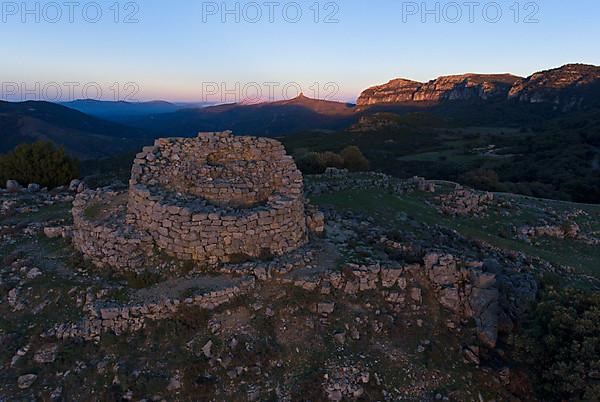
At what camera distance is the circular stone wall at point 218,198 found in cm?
989

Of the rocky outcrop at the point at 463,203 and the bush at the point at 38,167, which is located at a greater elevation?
the bush at the point at 38,167

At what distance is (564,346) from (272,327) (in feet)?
17.6

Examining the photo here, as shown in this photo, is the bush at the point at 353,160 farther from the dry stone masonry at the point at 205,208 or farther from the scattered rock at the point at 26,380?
the scattered rock at the point at 26,380

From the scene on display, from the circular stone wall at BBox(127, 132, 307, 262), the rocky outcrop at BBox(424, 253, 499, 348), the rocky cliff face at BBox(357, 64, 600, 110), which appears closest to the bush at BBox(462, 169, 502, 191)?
the rocky outcrop at BBox(424, 253, 499, 348)

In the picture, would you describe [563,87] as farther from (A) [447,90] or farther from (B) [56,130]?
(B) [56,130]

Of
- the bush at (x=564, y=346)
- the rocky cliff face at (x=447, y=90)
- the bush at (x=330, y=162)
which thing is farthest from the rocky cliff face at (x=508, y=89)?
the bush at (x=564, y=346)

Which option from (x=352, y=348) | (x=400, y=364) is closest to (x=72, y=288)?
(x=352, y=348)

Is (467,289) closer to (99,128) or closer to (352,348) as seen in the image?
(352,348)

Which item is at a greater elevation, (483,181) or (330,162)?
(330,162)

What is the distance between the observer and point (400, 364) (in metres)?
8.45

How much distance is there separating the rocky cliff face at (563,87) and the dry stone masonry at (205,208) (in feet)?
398

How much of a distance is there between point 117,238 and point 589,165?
53109 mm

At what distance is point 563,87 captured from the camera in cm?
12062

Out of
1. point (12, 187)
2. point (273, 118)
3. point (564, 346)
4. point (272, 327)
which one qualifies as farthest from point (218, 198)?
point (273, 118)
